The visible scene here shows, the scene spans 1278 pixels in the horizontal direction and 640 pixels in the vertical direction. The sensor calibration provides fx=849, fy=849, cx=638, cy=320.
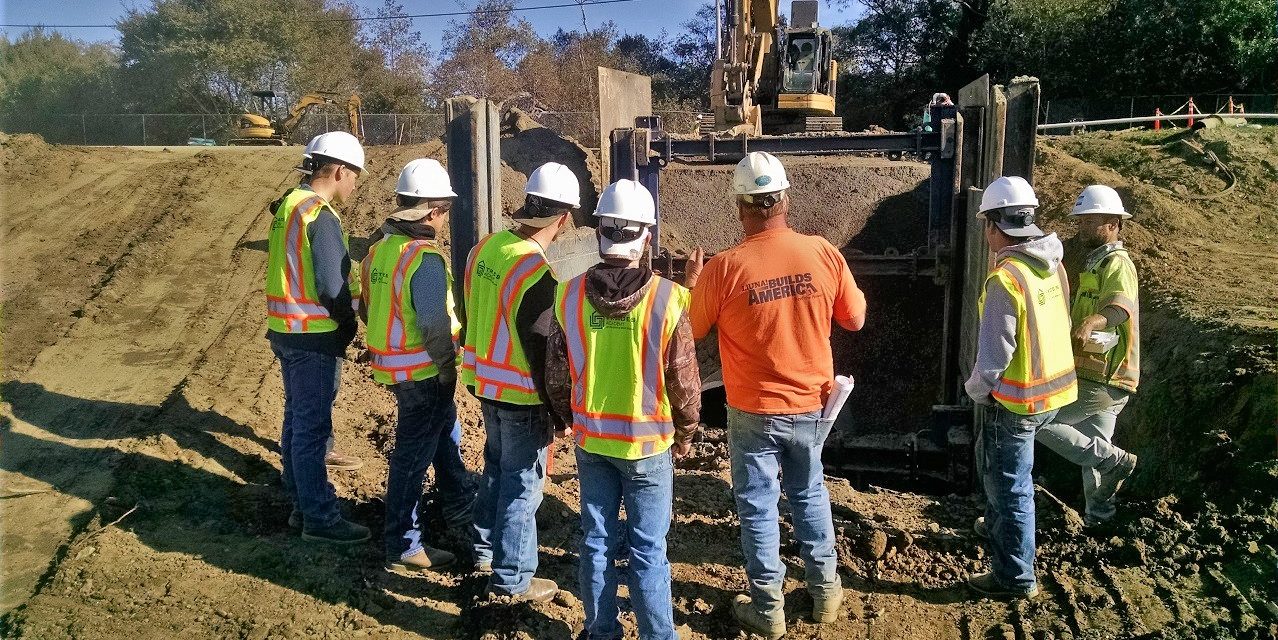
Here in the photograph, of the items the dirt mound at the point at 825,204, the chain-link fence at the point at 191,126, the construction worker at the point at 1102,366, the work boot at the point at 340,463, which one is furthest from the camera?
the chain-link fence at the point at 191,126

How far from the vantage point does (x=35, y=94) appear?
34.7 metres


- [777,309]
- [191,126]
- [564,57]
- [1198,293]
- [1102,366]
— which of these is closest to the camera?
[777,309]

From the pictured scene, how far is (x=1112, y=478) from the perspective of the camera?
4.66 meters

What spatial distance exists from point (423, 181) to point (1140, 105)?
2624 centimetres

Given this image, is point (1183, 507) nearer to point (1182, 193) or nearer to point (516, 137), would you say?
point (1182, 193)

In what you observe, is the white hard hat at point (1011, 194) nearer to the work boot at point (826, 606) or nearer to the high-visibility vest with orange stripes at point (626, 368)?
the high-visibility vest with orange stripes at point (626, 368)

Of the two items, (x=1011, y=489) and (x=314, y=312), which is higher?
(x=314, y=312)

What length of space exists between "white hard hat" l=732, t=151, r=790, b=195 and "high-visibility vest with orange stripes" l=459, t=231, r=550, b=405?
925mm

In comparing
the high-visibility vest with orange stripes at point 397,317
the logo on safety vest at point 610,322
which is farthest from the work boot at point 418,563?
the logo on safety vest at point 610,322

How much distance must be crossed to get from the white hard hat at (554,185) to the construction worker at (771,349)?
0.63 m

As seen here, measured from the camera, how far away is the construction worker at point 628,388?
10.6ft

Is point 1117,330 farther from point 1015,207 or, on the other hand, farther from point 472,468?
point 472,468

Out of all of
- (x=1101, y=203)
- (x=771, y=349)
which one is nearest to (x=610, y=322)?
(x=771, y=349)

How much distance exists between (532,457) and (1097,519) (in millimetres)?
3252
